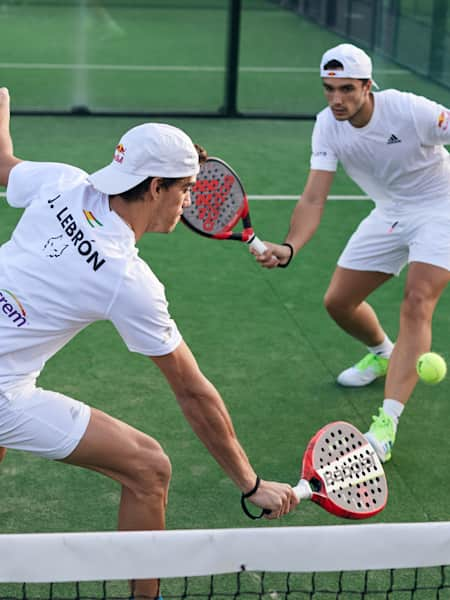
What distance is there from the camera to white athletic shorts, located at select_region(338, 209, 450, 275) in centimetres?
583

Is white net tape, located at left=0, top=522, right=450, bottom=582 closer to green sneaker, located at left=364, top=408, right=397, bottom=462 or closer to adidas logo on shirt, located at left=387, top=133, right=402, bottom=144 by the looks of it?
green sneaker, located at left=364, top=408, right=397, bottom=462

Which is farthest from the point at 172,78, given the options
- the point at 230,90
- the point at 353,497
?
the point at 353,497

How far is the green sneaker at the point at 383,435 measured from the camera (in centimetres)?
556

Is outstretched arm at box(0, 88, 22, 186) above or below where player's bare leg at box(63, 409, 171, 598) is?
above

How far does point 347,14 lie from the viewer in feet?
56.8

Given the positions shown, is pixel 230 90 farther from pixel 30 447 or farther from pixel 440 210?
pixel 30 447

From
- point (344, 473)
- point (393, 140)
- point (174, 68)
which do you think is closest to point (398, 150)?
point (393, 140)

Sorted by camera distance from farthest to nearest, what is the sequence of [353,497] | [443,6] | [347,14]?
1. [347,14]
2. [443,6]
3. [353,497]

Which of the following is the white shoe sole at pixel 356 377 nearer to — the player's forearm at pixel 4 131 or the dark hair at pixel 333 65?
the dark hair at pixel 333 65

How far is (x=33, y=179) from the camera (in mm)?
4328

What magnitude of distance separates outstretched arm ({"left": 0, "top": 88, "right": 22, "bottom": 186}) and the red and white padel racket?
1.03 m

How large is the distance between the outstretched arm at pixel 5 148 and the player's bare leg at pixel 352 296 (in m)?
2.17

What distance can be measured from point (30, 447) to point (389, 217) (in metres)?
2.77

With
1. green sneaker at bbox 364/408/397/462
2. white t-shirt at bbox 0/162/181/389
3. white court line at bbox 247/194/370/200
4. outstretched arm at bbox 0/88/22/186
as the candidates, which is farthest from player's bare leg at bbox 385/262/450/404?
white court line at bbox 247/194/370/200
